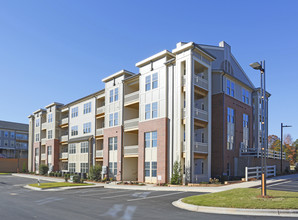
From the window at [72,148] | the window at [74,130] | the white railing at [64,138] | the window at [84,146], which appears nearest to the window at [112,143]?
the window at [84,146]

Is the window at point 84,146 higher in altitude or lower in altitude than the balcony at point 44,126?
lower

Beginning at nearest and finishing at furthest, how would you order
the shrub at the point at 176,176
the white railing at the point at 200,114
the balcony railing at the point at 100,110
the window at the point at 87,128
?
the shrub at the point at 176,176
the white railing at the point at 200,114
the balcony railing at the point at 100,110
the window at the point at 87,128

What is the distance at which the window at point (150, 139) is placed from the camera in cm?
3192

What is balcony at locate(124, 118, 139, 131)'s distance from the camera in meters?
35.4

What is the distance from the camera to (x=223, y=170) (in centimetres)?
3259

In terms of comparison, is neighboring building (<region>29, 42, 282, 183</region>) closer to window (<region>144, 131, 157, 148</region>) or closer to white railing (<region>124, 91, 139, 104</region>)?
white railing (<region>124, 91, 139, 104</region>)

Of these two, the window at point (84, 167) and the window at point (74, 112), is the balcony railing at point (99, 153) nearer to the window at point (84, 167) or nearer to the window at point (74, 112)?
the window at point (84, 167)

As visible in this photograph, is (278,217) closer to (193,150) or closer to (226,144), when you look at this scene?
(193,150)

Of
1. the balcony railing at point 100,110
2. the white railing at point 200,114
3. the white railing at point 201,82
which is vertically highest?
the white railing at point 201,82

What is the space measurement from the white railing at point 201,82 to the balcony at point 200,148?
610 cm

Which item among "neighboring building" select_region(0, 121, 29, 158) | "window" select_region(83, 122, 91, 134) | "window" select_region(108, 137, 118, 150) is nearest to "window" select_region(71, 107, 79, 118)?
"window" select_region(83, 122, 91, 134)

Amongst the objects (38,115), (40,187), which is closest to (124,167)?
(40,187)

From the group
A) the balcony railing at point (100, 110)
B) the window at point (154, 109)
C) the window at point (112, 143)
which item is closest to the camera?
the window at point (154, 109)

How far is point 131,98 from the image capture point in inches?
1439
